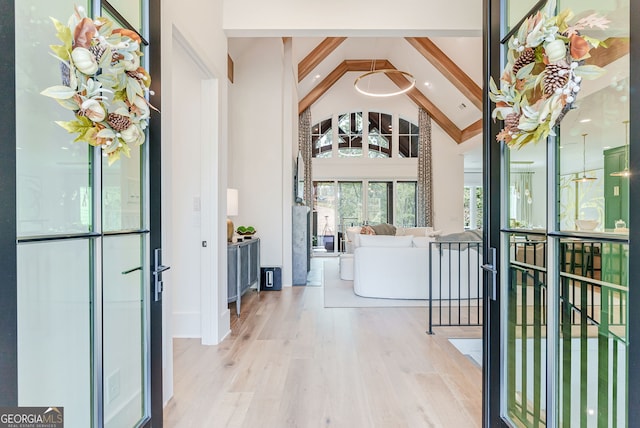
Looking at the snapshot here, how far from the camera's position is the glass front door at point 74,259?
999 mm

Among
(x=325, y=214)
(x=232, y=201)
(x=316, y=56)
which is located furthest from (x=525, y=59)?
(x=325, y=214)

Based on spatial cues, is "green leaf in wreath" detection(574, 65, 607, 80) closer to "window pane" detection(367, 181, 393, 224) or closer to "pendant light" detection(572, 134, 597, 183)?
"pendant light" detection(572, 134, 597, 183)

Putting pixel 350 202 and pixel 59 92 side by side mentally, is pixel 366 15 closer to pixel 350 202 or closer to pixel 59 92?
pixel 59 92

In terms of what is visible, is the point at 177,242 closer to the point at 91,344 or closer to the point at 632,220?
the point at 91,344

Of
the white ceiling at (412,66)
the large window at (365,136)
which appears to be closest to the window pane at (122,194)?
the white ceiling at (412,66)

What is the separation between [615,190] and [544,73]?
0.43 m

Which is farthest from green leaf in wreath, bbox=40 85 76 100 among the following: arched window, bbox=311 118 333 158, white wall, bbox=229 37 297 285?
arched window, bbox=311 118 333 158

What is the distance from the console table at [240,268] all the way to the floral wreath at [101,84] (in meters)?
2.49

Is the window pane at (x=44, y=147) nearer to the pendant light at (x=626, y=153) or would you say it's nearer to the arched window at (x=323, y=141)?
the pendant light at (x=626, y=153)

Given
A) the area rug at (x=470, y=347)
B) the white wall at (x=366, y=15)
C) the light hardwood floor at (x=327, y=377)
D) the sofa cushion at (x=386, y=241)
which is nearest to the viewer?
the light hardwood floor at (x=327, y=377)

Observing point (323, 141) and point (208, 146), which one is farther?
point (323, 141)

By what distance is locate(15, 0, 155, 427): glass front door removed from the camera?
39.3 inches

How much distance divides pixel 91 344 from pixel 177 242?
2123 millimetres

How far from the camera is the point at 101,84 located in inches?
45.4
